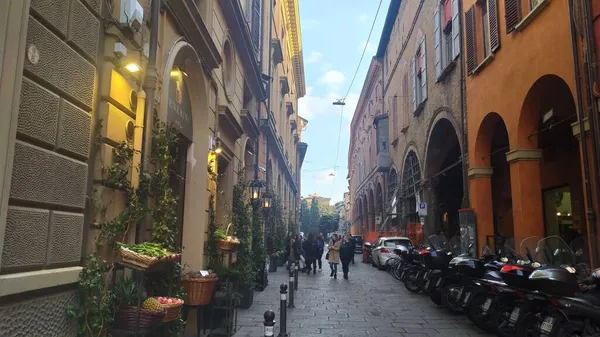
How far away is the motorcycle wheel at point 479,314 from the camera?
8.40m

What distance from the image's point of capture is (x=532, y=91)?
11.3 meters

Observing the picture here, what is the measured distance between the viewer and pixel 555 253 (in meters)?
7.39

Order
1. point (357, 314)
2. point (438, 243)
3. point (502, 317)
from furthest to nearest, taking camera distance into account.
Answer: point (438, 243)
point (357, 314)
point (502, 317)

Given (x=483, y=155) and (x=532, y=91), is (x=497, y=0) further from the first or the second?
(x=483, y=155)

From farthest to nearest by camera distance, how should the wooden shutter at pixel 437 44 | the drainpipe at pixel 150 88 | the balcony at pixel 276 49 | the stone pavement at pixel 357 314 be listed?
the balcony at pixel 276 49 → the wooden shutter at pixel 437 44 → the stone pavement at pixel 357 314 → the drainpipe at pixel 150 88

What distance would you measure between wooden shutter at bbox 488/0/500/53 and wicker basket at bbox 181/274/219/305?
10422 millimetres

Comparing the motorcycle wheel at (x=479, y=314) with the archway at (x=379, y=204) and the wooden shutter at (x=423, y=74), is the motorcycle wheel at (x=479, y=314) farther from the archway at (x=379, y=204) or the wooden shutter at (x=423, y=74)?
the archway at (x=379, y=204)

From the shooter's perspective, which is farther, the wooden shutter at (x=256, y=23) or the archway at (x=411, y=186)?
the archway at (x=411, y=186)

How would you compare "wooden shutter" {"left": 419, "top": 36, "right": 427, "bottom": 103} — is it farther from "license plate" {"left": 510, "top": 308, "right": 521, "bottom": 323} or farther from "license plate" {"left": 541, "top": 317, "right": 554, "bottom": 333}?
"license plate" {"left": 541, "top": 317, "right": 554, "bottom": 333}

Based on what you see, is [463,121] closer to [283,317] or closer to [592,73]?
[592,73]

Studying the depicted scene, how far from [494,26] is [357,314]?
8783 millimetres

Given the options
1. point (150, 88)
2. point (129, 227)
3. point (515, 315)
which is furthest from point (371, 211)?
point (129, 227)

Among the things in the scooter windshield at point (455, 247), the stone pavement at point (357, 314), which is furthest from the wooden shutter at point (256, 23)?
the scooter windshield at point (455, 247)

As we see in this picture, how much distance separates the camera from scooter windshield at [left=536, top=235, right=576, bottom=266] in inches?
287
